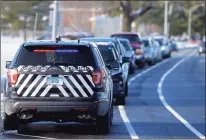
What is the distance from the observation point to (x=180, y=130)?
48.3ft

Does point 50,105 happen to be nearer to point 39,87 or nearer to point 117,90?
point 39,87

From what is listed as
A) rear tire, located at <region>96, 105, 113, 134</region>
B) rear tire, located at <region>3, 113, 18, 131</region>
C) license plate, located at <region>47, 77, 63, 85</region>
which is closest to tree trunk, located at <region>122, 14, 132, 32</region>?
rear tire, located at <region>96, 105, 113, 134</region>

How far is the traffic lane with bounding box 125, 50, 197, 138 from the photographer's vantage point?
46.1 ft

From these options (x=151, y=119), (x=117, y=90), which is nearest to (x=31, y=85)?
(x=151, y=119)

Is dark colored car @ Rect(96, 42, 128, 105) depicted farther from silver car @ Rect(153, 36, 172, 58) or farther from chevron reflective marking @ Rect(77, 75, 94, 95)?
silver car @ Rect(153, 36, 172, 58)

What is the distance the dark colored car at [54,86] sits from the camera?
12312 mm

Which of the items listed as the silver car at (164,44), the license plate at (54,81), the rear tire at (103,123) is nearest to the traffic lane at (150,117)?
the rear tire at (103,123)

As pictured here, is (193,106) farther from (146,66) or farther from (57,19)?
(146,66)

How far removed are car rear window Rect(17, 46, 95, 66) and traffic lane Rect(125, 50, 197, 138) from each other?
1.99m

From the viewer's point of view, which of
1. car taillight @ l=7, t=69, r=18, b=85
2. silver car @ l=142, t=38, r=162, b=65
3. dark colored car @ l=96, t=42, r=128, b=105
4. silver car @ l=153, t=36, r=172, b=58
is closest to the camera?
car taillight @ l=7, t=69, r=18, b=85

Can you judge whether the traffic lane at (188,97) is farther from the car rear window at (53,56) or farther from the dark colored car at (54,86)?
the car rear window at (53,56)

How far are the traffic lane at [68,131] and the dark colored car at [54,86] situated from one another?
461 mm

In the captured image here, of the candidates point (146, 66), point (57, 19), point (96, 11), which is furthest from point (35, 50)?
point (96, 11)

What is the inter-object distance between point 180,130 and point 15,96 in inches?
162
